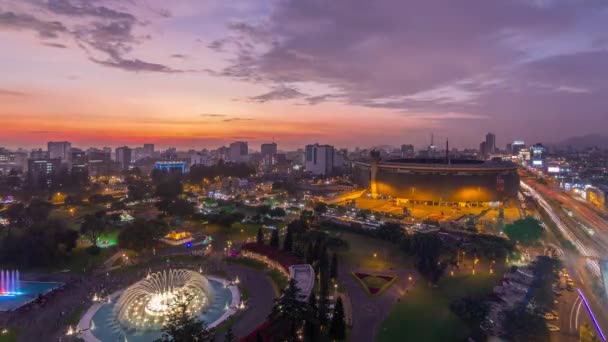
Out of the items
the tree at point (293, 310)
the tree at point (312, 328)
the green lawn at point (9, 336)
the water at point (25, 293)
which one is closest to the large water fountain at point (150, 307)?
the green lawn at point (9, 336)

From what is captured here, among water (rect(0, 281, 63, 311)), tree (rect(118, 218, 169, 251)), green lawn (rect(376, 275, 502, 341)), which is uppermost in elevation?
tree (rect(118, 218, 169, 251))

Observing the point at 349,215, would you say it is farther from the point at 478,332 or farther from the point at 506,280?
the point at 478,332

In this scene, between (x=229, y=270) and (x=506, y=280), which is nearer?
(x=506, y=280)

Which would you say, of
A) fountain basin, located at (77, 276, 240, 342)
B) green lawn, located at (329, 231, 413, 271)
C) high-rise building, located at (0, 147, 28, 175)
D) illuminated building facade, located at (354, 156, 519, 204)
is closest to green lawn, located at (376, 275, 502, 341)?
green lawn, located at (329, 231, 413, 271)

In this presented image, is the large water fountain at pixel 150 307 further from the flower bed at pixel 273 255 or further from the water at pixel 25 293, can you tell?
the water at pixel 25 293

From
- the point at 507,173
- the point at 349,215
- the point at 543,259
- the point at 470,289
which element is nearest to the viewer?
the point at 470,289

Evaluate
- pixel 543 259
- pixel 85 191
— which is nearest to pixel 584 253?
pixel 543 259

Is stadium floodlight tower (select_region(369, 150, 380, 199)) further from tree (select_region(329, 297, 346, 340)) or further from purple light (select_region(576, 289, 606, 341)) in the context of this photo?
tree (select_region(329, 297, 346, 340))
